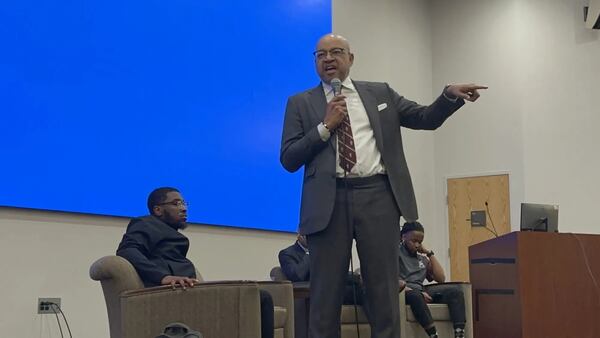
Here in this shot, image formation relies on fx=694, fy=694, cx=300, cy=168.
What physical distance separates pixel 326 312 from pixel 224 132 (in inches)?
110

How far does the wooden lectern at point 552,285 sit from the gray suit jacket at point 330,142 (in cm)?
76

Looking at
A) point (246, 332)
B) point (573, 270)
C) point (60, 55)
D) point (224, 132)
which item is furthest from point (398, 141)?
point (224, 132)

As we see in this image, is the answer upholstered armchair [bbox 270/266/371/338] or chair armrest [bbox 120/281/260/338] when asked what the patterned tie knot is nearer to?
chair armrest [bbox 120/281/260/338]

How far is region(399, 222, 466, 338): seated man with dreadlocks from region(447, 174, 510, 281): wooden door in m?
2.07

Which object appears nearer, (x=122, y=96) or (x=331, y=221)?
(x=331, y=221)

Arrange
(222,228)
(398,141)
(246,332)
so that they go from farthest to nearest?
(222,228), (246,332), (398,141)

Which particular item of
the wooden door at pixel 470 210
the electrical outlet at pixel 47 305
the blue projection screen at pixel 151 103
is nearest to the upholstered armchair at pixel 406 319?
the blue projection screen at pixel 151 103

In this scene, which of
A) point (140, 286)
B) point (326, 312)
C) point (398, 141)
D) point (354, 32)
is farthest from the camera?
point (354, 32)

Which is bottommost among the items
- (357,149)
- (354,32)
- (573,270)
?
(573,270)

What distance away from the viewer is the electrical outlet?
352 cm

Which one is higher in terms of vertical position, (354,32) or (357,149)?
(354,32)

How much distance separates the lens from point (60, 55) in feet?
12.1

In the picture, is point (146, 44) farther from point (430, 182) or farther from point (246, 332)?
point (430, 182)

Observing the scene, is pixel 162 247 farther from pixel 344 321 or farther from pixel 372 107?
pixel 344 321
